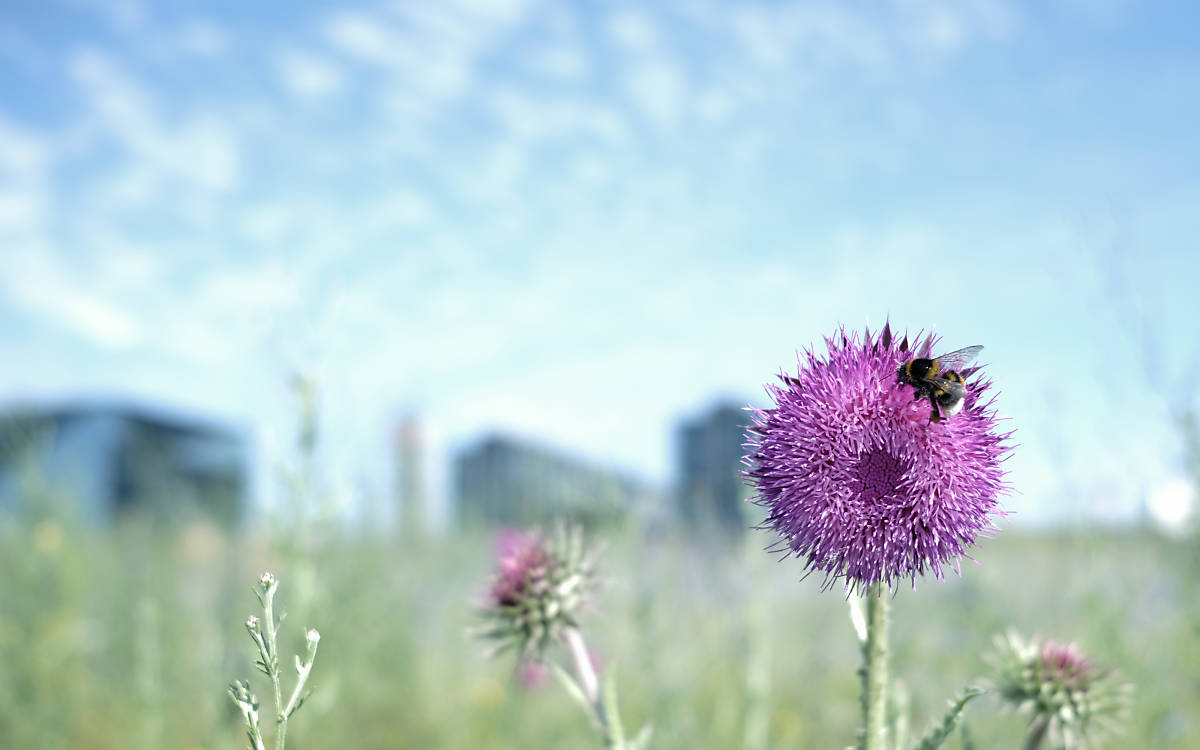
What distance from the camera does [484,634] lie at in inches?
113

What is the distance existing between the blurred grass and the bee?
2.19m

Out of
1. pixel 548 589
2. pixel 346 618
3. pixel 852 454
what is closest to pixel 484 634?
pixel 548 589

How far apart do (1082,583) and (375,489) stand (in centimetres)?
571

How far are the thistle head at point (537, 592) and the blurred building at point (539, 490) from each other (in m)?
0.14

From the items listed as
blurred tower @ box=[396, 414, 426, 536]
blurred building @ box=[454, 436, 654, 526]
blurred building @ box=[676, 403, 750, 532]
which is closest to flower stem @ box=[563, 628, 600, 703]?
blurred building @ box=[454, 436, 654, 526]

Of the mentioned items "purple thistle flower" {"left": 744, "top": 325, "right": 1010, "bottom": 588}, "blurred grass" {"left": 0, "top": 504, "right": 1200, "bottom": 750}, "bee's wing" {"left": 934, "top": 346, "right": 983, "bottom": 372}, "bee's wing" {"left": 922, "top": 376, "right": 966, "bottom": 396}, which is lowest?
"blurred grass" {"left": 0, "top": 504, "right": 1200, "bottom": 750}

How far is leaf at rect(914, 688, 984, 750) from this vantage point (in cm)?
165

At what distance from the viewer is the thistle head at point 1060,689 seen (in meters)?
2.41

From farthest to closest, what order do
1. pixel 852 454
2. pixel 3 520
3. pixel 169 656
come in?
pixel 169 656
pixel 3 520
pixel 852 454

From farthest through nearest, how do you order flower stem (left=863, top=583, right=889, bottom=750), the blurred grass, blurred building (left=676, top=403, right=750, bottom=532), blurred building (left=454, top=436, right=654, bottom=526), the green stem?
blurred building (left=676, top=403, right=750, bottom=532), the blurred grass, blurred building (left=454, top=436, right=654, bottom=526), flower stem (left=863, top=583, right=889, bottom=750), the green stem

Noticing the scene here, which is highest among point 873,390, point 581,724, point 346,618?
point 873,390

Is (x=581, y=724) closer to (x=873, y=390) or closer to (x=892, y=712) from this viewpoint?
(x=892, y=712)

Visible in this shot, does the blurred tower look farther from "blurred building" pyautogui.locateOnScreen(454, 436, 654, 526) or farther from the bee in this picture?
the bee

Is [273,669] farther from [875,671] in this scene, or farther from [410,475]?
[410,475]
